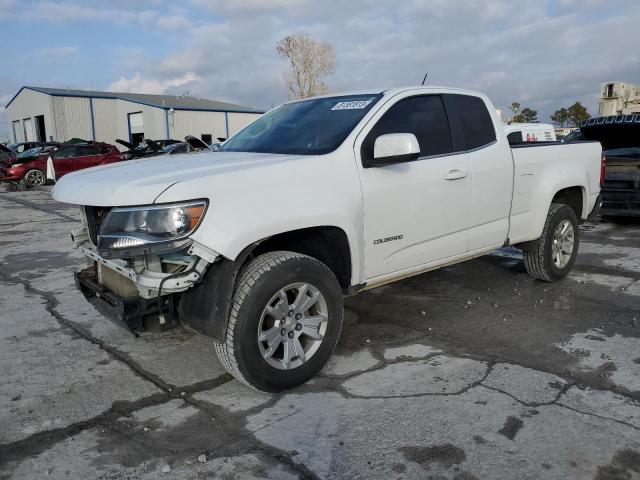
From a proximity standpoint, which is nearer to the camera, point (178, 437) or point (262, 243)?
point (178, 437)

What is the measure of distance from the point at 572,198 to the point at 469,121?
1964 mm

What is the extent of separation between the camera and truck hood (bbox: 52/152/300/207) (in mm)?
2924

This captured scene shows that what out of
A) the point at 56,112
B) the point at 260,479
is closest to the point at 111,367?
the point at 260,479

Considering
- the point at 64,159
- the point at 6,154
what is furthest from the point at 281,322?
the point at 6,154

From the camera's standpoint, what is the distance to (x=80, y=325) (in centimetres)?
455

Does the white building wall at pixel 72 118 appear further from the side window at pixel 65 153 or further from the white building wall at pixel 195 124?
the side window at pixel 65 153

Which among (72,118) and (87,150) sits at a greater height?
(72,118)

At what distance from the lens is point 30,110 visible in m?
42.9

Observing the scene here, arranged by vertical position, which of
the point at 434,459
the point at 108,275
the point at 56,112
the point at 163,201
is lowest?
the point at 434,459

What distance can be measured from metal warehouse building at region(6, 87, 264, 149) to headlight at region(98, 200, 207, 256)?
37.2 metres

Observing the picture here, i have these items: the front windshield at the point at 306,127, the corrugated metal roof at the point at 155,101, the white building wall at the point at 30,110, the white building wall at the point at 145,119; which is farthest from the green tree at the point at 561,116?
the front windshield at the point at 306,127

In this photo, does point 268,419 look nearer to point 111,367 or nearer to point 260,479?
point 260,479

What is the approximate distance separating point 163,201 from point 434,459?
1882 mm

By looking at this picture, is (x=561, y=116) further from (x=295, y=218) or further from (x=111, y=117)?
(x=295, y=218)
